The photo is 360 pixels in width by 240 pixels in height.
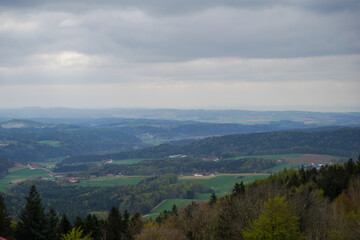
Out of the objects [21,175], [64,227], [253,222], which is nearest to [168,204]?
[64,227]

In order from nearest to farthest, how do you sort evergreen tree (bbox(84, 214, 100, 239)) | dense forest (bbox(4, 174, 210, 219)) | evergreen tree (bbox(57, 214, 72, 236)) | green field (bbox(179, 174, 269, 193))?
evergreen tree (bbox(57, 214, 72, 236)), evergreen tree (bbox(84, 214, 100, 239)), dense forest (bbox(4, 174, 210, 219)), green field (bbox(179, 174, 269, 193))

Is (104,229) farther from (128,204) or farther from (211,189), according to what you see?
(211,189)

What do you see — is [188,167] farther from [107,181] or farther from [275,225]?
[275,225]

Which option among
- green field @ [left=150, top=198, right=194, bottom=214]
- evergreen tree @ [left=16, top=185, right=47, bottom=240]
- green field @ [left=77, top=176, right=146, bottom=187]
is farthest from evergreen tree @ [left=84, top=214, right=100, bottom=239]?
green field @ [left=77, top=176, right=146, bottom=187]

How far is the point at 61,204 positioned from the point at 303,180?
8251 centimetres

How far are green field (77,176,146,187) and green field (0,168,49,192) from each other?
30623 millimetres

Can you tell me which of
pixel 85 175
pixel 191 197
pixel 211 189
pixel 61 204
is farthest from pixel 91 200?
pixel 85 175

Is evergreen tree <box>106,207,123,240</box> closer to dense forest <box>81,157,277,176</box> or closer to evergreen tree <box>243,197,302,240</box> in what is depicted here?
evergreen tree <box>243,197,302,240</box>

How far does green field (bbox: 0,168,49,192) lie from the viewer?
15627 centimetres

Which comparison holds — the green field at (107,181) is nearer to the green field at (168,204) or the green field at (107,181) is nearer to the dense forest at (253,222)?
the green field at (168,204)

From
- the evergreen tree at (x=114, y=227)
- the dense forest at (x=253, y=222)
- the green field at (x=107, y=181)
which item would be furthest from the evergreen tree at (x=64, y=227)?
the green field at (x=107, y=181)

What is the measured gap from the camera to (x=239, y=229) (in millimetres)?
29453

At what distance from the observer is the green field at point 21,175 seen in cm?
15627

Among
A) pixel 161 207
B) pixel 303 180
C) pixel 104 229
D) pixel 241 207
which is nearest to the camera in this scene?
pixel 241 207
